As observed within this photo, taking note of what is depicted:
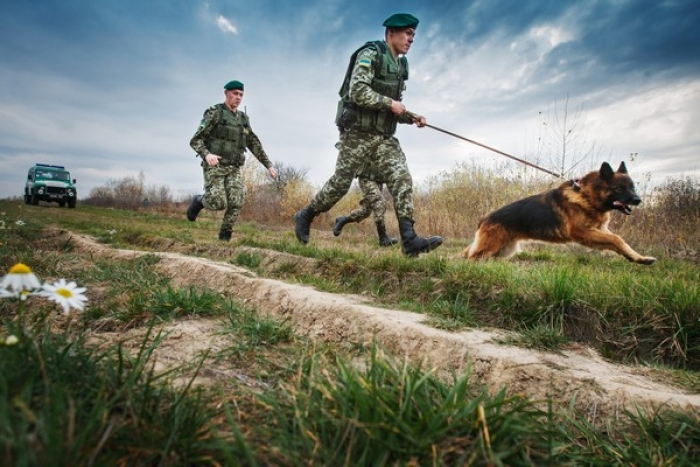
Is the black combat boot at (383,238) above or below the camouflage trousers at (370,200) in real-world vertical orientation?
below

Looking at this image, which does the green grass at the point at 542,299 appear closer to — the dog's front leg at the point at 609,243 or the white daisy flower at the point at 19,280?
the dog's front leg at the point at 609,243

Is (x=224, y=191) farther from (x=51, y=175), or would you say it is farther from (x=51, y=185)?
(x=51, y=175)

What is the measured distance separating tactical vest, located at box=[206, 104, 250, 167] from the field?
10.1 ft

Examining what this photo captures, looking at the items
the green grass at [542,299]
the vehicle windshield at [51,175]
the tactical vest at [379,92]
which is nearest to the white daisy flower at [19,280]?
the green grass at [542,299]

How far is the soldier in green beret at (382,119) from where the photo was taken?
4953 mm

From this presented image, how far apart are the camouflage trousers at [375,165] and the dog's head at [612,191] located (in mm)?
2825

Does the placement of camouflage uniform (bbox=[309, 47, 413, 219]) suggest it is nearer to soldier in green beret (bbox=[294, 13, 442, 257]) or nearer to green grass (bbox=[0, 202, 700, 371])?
soldier in green beret (bbox=[294, 13, 442, 257])

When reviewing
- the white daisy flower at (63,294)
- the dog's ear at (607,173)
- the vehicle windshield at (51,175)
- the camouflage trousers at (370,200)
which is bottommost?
the white daisy flower at (63,294)

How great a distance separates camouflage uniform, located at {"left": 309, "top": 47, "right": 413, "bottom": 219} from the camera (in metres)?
4.92

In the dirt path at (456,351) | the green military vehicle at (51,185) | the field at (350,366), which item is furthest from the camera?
the green military vehicle at (51,185)

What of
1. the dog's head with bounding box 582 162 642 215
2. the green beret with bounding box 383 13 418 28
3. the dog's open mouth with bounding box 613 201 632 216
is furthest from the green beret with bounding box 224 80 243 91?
the dog's open mouth with bounding box 613 201 632 216

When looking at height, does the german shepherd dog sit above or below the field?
above

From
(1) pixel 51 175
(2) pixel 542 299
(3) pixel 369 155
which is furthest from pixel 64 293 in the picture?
Answer: (1) pixel 51 175

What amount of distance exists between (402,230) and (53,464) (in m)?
4.58
